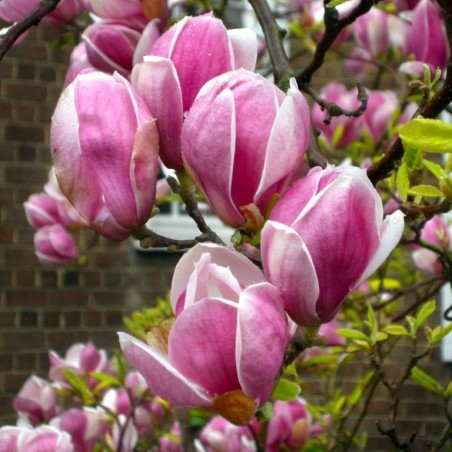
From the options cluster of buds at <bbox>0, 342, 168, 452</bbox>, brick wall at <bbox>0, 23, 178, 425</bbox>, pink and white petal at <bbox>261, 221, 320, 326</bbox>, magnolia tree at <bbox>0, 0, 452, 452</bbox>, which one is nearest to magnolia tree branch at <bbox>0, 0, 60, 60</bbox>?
magnolia tree at <bbox>0, 0, 452, 452</bbox>

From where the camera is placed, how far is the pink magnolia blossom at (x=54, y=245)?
5.33 feet

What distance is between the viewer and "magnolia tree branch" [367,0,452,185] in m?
0.54

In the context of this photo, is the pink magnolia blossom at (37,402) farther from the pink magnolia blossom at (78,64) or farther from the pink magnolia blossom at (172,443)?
the pink magnolia blossom at (78,64)

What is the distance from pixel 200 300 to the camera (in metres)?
0.51

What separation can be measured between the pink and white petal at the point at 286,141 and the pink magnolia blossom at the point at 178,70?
0.08 metres

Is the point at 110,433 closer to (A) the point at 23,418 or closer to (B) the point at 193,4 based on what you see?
(A) the point at 23,418

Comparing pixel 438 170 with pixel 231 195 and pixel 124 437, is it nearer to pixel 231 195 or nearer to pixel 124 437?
pixel 231 195

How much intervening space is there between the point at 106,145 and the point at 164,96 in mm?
50

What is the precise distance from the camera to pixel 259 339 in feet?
1.65

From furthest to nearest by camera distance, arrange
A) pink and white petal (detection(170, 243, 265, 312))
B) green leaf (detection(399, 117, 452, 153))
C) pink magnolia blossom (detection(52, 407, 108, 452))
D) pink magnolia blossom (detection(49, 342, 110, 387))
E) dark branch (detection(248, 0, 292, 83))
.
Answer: pink magnolia blossom (detection(49, 342, 110, 387)) → pink magnolia blossom (detection(52, 407, 108, 452)) → dark branch (detection(248, 0, 292, 83)) → pink and white petal (detection(170, 243, 265, 312)) → green leaf (detection(399, 117, 452, 153))

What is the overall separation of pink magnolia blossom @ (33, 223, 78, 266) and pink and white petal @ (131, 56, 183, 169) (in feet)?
3.40

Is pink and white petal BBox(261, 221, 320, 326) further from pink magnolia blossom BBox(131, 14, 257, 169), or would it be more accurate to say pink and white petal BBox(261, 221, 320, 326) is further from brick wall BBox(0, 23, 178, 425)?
brick wall BBox(0, 23, 178, 425)

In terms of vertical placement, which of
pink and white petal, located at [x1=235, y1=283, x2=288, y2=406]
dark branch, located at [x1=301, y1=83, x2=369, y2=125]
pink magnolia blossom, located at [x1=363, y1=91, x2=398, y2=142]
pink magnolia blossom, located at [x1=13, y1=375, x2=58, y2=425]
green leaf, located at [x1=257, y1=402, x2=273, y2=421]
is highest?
dark branch, located at [x1=301, y1=83, x2=369, y2=125]

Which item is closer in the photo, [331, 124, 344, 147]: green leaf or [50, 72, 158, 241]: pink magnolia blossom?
[50, 72, 158, 241]: pink magnolia blossom
